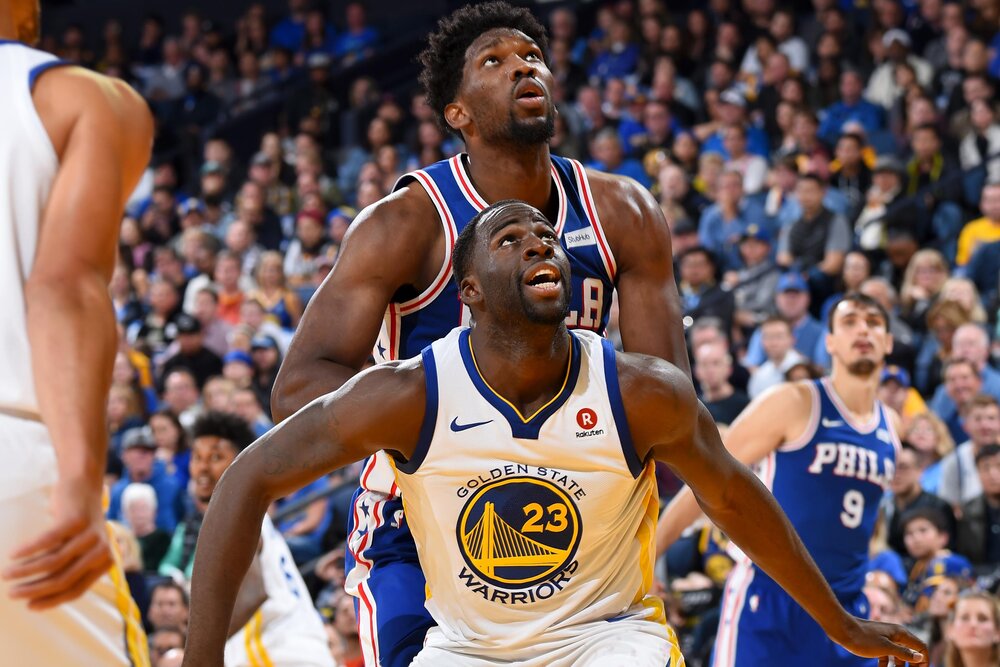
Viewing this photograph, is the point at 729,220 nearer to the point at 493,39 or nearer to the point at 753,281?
the point at 753,281

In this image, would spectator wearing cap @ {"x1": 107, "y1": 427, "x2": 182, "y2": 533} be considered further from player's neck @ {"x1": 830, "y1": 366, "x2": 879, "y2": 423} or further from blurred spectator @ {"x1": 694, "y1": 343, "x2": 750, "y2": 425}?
player's neck @ {"x1": 830, "y1": 366, "x2": 879, "y2": 423}

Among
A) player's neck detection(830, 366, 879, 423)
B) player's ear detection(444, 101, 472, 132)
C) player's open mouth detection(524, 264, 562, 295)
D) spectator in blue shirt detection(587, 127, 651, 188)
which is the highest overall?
spectator in blue shirt detection(587, 127, 651, 188)

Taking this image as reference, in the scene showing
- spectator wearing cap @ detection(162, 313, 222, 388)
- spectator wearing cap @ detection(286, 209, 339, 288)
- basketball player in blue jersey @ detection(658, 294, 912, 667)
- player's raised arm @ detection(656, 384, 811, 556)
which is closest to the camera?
basketball player in blue jersey @ detection(658, 294, 912, 667)

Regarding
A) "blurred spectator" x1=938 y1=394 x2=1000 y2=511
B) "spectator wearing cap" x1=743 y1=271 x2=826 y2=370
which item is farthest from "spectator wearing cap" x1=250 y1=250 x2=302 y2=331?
"blurred spectator" x1=938 y1=394 x2=1000 y2=511

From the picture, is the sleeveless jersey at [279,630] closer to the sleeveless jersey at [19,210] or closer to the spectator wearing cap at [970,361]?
the sleeveless jersey at [19,210]

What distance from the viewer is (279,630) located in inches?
222

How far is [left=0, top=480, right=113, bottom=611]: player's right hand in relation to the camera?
2.17 metres

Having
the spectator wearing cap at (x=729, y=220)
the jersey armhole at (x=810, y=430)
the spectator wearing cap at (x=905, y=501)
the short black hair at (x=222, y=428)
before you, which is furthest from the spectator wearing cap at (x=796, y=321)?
the short black hair at (x=222, y=428)

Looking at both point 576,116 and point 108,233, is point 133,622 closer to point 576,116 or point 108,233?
point 108,233

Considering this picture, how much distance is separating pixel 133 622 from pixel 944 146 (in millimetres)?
9469

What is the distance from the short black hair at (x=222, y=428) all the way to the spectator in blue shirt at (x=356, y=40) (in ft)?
34.8

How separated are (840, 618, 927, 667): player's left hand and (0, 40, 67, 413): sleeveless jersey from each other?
237 cm

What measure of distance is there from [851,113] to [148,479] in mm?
6173

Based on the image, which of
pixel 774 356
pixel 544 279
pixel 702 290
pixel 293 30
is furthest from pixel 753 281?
pixel 293 30
